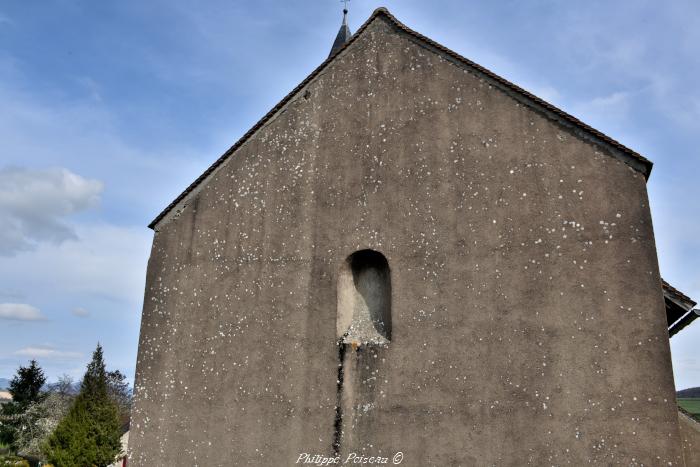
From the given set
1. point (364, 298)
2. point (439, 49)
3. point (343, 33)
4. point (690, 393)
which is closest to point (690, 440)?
point (364, 298)

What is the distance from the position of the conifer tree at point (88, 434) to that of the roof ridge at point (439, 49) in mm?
17245

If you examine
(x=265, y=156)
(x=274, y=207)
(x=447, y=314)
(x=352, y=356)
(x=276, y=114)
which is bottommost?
(x=352, y=356)

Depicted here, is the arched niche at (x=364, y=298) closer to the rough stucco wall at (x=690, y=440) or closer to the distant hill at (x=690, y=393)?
the rough stucco wall at (x=690, y=440)

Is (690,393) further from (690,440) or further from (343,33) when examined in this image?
(690,440)

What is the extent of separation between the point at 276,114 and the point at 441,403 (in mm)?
5299

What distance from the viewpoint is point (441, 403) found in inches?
269

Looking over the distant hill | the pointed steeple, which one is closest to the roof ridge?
the pointed steeple

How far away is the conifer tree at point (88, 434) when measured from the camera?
21.9m

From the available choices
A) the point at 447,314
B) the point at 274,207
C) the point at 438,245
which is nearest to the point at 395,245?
the point at 438,245

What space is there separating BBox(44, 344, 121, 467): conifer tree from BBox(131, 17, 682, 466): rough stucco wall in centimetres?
1669

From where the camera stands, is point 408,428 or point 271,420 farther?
point 271,420

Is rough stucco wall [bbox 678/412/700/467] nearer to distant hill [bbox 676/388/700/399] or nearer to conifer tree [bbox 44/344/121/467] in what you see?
conifer tree [bbox 44/344/121/467]

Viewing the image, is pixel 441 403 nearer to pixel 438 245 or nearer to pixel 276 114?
pixel 438 245

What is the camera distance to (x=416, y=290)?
290 inches
